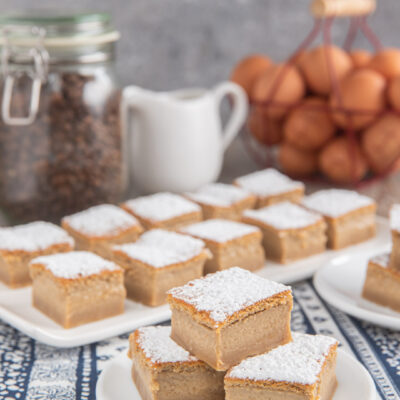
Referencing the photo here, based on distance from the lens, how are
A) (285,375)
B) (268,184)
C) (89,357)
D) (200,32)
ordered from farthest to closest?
(200,32), (268,184), (89,357), (285,375)

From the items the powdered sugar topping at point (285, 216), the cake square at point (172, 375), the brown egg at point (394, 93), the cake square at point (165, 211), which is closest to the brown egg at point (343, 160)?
the brown egg at point (394, 93)

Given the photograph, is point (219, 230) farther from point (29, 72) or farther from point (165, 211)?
point (29, 72)

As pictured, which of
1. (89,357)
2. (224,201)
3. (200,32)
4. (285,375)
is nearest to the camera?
(285,375)

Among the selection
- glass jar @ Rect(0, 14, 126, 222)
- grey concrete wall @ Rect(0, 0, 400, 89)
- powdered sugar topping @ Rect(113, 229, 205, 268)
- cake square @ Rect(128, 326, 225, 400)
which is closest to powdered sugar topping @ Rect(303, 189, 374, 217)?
powdered sugar topping @ Rect(113, 229, 205, 268)

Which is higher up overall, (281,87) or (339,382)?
(281,87)

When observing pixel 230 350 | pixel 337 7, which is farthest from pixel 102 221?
pixel 337 7

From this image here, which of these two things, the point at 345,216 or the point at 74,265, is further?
the point at 345,216

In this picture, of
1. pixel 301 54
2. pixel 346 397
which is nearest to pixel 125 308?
pixel 346 397
